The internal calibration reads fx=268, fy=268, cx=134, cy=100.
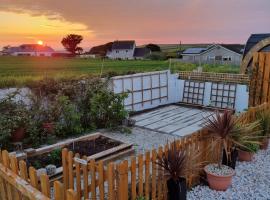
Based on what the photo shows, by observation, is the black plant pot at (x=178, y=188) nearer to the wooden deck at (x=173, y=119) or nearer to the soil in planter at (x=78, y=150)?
the soil in planter at (x=78, y=150)

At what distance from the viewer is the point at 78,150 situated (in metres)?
5.36

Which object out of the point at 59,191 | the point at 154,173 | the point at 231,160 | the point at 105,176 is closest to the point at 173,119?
the point at 231,160

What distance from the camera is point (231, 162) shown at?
14.3ft

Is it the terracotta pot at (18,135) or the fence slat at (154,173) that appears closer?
the fence slat at (154,173)

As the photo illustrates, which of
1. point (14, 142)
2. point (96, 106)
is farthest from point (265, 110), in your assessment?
point (14, 142)

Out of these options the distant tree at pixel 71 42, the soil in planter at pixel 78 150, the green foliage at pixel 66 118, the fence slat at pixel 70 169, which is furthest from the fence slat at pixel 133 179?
the distant tree at pixel 71 42

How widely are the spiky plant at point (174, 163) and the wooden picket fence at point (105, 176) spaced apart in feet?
0.31

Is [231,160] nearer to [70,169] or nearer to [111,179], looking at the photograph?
[111,179]

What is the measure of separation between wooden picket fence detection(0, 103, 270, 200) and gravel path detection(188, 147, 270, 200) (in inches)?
9.9

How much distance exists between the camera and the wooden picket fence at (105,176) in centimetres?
227

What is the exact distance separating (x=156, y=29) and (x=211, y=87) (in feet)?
16.5

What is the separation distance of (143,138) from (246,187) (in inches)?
134

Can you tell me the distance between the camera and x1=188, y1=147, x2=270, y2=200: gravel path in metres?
3.69

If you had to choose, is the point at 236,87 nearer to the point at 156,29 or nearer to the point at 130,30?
the point at 156,29
